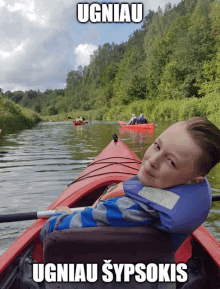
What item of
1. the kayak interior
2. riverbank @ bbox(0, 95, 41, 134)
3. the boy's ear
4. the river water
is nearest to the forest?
riverbank @ bbox(0, 95, 41, 134)

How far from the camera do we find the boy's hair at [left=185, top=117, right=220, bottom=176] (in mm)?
1149

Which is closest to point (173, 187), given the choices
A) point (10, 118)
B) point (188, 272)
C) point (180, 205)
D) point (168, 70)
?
point (180, 205)

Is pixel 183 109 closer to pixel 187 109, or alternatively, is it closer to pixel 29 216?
pixel 187 109

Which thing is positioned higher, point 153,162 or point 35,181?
point 153,162

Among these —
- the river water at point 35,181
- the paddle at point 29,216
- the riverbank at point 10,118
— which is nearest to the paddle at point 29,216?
the paddle at point 29,216

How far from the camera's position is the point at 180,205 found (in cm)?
116

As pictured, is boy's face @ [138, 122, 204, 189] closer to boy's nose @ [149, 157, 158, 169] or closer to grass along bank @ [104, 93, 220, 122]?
boy's nose @ [149, 157, 158, 169]

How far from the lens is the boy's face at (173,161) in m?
1.15

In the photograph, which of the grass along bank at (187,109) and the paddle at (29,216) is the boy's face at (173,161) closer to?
the paddle at (29,216)

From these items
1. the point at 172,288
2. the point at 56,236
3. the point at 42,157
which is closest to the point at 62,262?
the point at 56,236

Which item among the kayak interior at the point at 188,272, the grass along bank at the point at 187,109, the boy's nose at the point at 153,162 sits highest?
the grass along bank at the point at 187,109

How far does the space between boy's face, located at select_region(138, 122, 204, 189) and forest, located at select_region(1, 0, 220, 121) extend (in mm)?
19552

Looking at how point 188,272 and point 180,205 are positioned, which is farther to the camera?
point 188,272

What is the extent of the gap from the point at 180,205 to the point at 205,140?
25 centimetres
